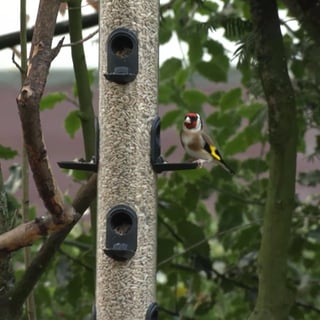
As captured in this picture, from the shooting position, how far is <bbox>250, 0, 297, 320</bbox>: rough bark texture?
419 centimetres

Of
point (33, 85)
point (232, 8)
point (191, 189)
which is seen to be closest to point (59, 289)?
point (191, 189)

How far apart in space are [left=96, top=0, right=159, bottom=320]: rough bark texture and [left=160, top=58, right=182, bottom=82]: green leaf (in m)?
1.51

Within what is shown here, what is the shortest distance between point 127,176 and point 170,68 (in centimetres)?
171

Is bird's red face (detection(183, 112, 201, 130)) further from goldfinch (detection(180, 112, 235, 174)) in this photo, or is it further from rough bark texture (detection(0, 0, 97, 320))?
rough bark texture (detection(0, 0, 97, 320))

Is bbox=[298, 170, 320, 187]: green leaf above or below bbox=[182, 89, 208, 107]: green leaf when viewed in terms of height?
below

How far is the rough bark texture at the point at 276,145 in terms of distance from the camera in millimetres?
4188

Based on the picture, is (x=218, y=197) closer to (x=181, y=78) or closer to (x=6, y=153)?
(x=181, y=78)

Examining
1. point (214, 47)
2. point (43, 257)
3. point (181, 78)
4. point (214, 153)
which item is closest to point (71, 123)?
point (181, 78)

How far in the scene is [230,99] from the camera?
515 cm

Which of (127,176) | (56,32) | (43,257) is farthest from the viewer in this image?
(56,32)

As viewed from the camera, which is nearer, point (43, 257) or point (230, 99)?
point (43, 257)

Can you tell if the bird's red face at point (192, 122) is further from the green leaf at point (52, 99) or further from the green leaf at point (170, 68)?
the green leaf at point (170, 68)

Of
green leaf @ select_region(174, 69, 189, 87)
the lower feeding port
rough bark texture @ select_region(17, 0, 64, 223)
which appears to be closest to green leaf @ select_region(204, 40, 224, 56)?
green leaf @ select_region(174, 69, 189, 87)

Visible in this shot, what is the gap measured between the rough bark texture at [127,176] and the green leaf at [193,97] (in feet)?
4.22
